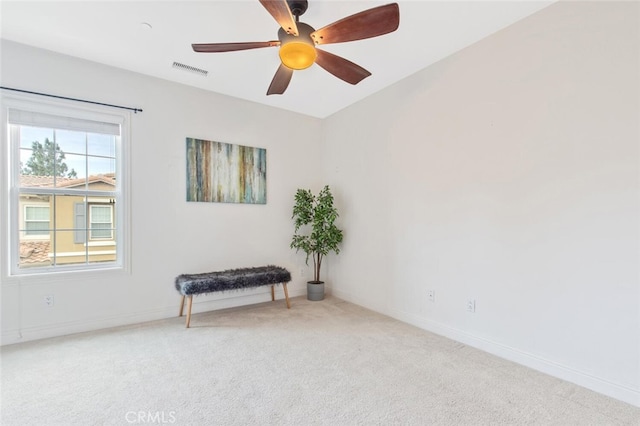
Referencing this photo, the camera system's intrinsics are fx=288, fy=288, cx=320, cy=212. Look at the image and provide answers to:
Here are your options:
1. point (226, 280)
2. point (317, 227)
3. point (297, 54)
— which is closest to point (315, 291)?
point (317, 227)

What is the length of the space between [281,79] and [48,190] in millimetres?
2511

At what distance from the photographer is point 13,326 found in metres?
2.58

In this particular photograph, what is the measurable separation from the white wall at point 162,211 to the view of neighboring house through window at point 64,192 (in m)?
0.16

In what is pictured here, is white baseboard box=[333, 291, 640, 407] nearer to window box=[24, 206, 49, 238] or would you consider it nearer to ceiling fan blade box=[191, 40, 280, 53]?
ceiling fan blade box=[191, 40, 280, 53]

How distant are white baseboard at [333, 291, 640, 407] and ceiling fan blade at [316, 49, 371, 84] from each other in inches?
96.4

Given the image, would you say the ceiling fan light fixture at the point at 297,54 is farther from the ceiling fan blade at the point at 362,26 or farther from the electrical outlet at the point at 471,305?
the electrical outlet at the point at 471,305

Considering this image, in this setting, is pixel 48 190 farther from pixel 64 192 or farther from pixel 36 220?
pixel 36 220

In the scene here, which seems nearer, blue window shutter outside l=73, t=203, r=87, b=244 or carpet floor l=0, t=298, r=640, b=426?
carpet floor l=0, t=298, r=640, b=426

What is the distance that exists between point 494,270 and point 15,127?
14.7ft

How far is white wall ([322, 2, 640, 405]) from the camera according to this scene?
185cm

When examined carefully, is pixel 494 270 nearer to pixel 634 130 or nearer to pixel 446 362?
pixel 446 362

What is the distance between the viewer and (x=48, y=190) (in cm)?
280

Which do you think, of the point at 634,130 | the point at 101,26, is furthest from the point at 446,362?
the point at 101,26

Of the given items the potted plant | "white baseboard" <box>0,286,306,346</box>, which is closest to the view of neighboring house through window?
"white baseboard" <box>0,286,306,346</box>
